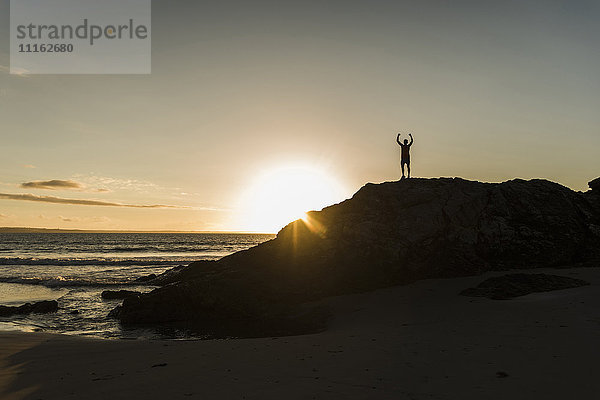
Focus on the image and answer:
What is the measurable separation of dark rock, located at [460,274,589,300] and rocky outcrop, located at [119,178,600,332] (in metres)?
1.82

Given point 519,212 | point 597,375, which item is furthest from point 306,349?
point 519,212

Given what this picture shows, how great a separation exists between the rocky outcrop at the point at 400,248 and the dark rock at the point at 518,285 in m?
1.82

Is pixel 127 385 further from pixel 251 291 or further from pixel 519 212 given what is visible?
pixel 519 212

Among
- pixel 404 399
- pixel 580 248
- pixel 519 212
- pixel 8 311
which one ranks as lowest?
pixel 8 311

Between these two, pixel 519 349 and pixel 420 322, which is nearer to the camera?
pixel 519 349

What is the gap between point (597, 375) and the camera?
6.39m

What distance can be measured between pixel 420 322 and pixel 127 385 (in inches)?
302

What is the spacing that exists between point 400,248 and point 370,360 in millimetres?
8196

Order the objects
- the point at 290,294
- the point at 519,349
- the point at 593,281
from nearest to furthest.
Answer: the point at 519,349 < the point at 593,281 < the point at 290,294

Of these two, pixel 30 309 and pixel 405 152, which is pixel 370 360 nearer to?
pixel 405 152

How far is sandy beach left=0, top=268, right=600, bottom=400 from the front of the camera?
21.2 feet

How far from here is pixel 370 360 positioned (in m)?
7.88

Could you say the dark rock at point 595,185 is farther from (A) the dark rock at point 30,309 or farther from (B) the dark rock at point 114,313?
(A) the dark rock at point 30,309

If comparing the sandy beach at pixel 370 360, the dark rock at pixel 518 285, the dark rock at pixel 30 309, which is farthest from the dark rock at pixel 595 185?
the dark rock at pixel 30 309
